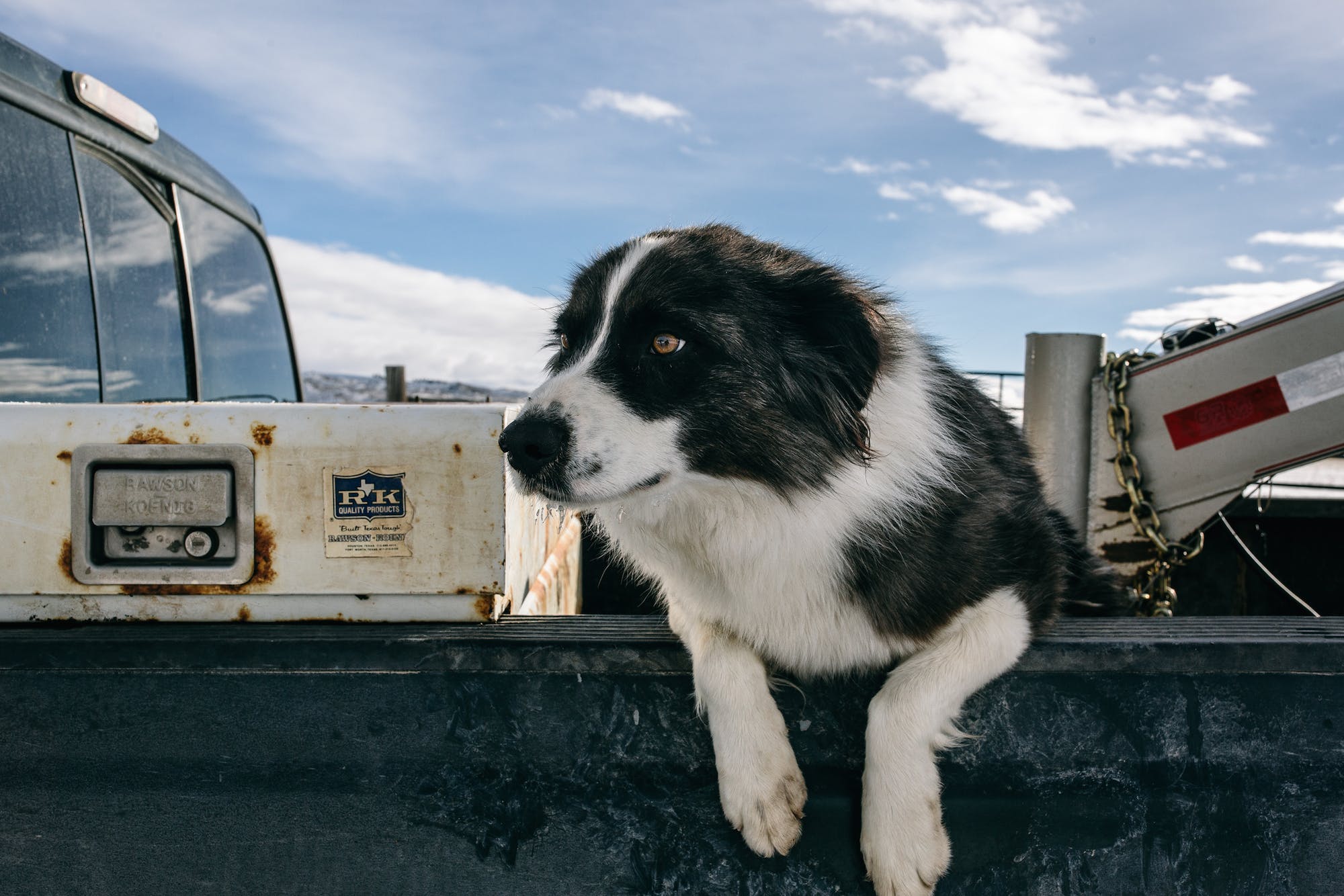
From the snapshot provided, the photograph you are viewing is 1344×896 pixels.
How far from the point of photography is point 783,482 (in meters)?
1.97

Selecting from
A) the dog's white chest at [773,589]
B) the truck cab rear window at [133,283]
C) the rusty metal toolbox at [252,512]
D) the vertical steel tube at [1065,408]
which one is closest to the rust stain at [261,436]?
the rusty metal toolbox at [252,512]

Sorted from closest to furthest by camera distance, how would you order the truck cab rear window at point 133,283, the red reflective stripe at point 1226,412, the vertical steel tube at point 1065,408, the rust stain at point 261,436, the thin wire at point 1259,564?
the rust stain at point 261,436 < the truck cab rear window at point 133,283 < the red reflective stripe at point 1226,412 < the vertical steel tube at point 1065,408 < the thin wire at point 1259,564

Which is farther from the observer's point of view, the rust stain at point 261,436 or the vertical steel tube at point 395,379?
the vertical steel tube at point 395,379

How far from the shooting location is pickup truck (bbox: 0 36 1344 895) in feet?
5.00

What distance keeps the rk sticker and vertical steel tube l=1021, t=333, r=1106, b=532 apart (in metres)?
2.31

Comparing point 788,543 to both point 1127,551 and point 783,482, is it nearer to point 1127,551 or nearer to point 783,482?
point 783,482

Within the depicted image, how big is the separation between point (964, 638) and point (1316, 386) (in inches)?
71.9

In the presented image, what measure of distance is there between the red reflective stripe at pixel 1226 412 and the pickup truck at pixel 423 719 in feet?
4.90

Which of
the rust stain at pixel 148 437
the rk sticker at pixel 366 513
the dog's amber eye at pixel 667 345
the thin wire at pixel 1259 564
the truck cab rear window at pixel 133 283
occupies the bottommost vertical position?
the thin wire at pixel 1259 564

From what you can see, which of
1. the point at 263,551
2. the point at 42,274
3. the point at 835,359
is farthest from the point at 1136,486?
the point at 42,274

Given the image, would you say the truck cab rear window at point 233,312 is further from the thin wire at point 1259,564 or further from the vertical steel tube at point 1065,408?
the thin wire at point 1259,564

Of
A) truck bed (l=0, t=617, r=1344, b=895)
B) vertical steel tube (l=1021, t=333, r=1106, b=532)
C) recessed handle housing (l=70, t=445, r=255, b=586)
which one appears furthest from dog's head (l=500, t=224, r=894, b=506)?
vertical steel tube (l=1021, t=333, r=1106, b=532)

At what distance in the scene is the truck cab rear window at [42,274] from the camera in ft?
7.61

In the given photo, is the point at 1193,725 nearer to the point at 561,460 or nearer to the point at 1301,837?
the point at 1301,837
